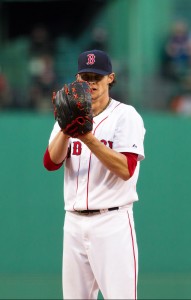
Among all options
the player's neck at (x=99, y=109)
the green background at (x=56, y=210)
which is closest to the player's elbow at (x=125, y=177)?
the player's neck at (x=99, y=109)

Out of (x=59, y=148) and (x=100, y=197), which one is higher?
(x=59, y=148)

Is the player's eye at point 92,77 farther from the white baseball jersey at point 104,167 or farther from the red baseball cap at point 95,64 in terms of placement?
the white baseball jersey at point 104,167

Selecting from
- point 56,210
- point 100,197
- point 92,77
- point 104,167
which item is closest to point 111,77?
point 92,77

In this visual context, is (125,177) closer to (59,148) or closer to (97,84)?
(59,148)

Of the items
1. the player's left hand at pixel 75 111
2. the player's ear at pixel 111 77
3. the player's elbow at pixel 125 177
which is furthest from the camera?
the player's ear at pixel 111 77

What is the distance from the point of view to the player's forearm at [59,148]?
10.8ft

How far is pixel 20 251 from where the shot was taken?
5.40 meters

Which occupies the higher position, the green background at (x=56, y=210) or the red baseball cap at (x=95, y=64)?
the red baseball cap at (x=95, y=64)

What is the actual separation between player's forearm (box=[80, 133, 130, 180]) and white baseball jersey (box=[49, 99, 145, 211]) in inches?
4.1

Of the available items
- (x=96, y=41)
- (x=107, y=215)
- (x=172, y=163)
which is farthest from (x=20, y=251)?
(x=96, y=41)

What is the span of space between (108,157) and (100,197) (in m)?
0.26

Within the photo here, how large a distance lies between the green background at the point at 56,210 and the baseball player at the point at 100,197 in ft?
6.34

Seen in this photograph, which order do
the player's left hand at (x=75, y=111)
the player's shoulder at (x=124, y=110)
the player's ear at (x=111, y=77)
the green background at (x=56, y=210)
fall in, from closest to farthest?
the player's left hand at (x=75, y=111), the player's shoulder at (x=124, y=110), the player's ear at (x=111, y=77), the green background at (x=56, y=210)

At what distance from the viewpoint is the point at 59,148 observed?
333cm
